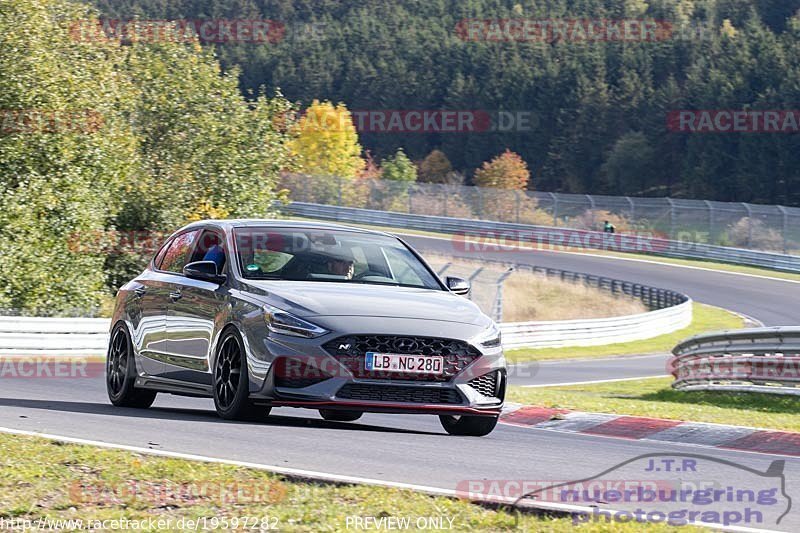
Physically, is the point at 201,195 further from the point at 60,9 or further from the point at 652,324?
the point at 652,324

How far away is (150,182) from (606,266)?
21.7 m

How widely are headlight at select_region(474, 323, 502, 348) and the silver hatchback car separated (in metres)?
0.01

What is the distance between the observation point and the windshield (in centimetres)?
1018

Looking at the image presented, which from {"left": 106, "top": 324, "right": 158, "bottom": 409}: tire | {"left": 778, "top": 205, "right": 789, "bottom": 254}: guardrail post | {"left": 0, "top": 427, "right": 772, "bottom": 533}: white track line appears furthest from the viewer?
{"left": 778, "top": 205, "right": 789, "bottom": 254}: guardrail post

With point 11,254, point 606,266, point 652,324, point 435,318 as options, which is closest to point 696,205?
point 606,266

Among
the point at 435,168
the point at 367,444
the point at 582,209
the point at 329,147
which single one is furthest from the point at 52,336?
the point at 435,168

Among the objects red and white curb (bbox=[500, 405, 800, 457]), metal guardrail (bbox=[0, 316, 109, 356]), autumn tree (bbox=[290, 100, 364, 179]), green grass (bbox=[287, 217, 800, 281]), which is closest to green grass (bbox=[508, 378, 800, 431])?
red and white curb (bbox=[500, 405, 800, 457])

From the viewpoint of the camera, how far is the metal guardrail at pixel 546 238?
5616cm

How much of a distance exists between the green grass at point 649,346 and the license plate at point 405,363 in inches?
844
